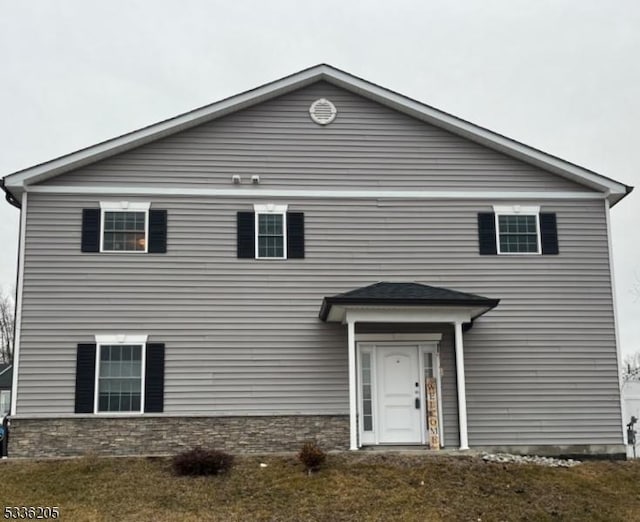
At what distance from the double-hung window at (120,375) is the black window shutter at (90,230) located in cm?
183

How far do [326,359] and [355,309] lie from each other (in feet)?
4.64

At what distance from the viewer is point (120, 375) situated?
1277 cm

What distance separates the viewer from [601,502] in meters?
10.2

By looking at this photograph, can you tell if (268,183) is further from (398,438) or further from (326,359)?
(398,438)

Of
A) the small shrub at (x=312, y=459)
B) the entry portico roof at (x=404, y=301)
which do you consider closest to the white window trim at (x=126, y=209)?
the entry portico roof at (x=404, y=301)

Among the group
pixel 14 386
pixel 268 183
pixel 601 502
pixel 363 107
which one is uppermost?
pixel 363 107

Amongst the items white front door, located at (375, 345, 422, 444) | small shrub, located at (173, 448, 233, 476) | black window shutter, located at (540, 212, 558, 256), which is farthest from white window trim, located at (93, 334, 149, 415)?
black window shutter, located at (540, 212, 558, 256)

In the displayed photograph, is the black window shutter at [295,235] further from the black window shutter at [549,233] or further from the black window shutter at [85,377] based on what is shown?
the black window shutter at [549,233]

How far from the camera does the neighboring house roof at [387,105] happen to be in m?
Result: 13.6

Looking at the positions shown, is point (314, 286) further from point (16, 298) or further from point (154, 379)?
point (16, 298)

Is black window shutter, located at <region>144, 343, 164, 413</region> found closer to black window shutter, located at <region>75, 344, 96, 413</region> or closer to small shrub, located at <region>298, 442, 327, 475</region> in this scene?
black window shutter, located at <region>75, 344, 96, 413</region>

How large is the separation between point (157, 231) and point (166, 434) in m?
3.88

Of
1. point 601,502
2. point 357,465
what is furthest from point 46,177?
point 601,502

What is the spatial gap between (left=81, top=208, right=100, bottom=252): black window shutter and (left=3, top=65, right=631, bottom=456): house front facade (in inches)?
1.5
